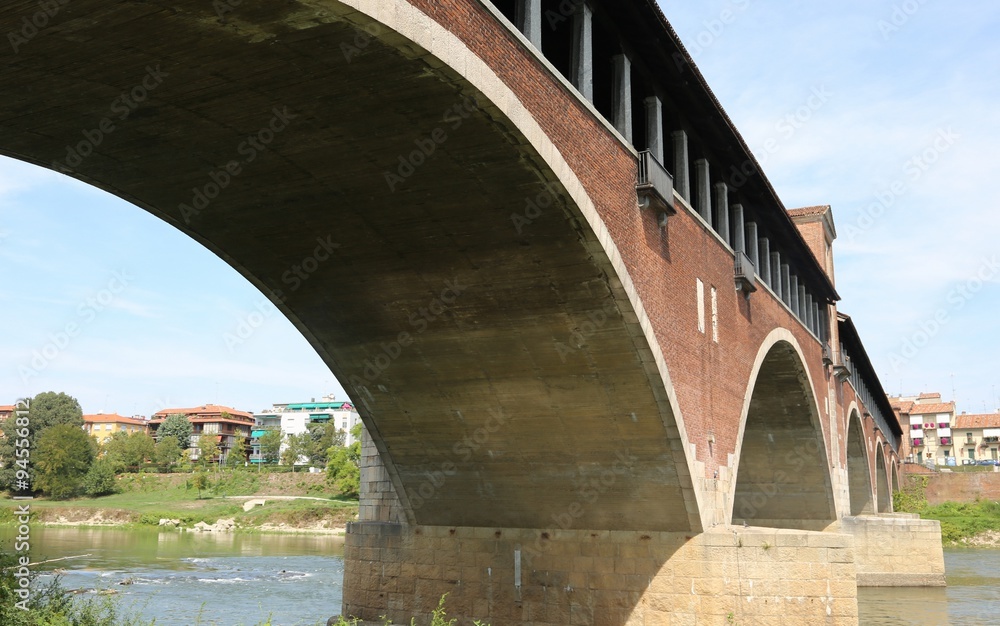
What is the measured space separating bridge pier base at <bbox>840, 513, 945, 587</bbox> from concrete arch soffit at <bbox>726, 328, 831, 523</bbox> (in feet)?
13.3

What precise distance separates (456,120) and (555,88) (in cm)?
225

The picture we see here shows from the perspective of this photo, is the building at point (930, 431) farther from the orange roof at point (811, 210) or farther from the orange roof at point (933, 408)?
the orange roof at point (811, 210)

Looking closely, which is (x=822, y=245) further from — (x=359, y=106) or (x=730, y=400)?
(x=359, y=106)

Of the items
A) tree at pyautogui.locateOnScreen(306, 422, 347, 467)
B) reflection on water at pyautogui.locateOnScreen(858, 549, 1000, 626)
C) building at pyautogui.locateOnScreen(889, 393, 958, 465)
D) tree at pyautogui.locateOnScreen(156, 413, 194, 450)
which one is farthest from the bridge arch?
building at pyautogui.locateOnScreen(889, 393, 958, 465)

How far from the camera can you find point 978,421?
127 metres

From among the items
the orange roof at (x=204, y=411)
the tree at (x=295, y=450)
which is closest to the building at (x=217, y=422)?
the orange roof at (x=204, y=411)

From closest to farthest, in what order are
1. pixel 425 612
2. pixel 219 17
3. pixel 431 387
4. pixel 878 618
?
1. pixel 219 17
2. pixel 431 387
3. pixel 425 612
4. pixel 878 618

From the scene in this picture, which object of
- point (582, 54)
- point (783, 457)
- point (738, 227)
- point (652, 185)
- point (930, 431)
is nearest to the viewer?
point (582, 54)

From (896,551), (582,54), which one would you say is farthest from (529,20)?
(896,551)

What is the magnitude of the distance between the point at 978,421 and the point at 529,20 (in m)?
133

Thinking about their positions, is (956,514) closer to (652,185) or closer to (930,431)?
(652,185)

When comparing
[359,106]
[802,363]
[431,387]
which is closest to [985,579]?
[802,363]

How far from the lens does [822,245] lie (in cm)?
4350

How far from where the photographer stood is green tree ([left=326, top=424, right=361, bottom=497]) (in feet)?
236
